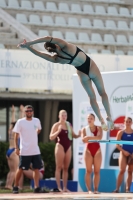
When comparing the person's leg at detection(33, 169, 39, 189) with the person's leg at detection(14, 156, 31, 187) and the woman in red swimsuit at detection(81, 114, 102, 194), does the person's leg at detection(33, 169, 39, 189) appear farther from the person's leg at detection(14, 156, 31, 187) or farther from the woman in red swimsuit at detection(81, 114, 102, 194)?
the woman in red swimsuit at detection(81, 114, 102, 194)

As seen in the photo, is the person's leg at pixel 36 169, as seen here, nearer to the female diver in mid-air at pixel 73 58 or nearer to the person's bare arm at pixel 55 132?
the person's bare arm at pixel 55 132

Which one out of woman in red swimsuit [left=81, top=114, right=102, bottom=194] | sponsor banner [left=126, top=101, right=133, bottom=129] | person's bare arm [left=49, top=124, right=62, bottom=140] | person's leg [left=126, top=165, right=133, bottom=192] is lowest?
person's leg [left=126, top=165, right=133, bottom=192]

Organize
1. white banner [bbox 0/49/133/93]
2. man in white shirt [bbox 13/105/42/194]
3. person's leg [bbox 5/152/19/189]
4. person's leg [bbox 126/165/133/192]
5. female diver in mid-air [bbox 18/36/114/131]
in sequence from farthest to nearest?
white banner [bbox 0/49/133/93] < person's leg [bbox 5/152/19/189] < person's leg [bbox 126/165/133/192] < man in white shirt [bbox 13/105/42/194] < female diver in mid-air [bbox 18/36/114/131]

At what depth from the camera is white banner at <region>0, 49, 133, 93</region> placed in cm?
1767

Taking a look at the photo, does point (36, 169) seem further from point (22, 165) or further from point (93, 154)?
point (93, 154)

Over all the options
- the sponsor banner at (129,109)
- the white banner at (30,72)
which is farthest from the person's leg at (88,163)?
the white banner at (30,72)

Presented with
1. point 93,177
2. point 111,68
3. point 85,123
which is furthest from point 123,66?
point 93,177

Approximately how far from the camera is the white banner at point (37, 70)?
17672 mm

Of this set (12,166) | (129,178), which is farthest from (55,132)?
(129,178)

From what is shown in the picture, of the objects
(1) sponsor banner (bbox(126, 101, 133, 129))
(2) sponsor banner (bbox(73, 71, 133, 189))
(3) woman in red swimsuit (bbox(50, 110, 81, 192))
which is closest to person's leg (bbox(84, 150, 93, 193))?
(3) woman in red swimsuit (bbox(50, 110, 81, 192))

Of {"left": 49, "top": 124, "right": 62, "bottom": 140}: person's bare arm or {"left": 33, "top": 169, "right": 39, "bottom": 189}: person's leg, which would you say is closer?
{"left": 33, "top": 169, "right": 39, "bottom": 189}: person's leg

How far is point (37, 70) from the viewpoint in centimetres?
1789

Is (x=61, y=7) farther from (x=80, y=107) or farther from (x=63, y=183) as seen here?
(x=63, y=183)

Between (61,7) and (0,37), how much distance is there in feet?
11.8
